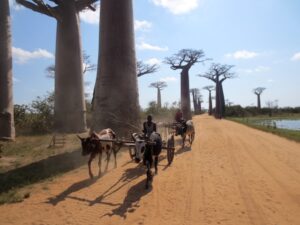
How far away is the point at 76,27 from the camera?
47.2ft

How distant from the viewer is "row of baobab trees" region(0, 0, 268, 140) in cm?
991

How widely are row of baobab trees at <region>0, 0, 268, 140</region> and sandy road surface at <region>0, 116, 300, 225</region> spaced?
8.37 feet

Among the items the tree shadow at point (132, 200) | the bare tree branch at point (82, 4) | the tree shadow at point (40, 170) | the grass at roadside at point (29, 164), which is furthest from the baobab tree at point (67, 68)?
the tree shadow at point (132, 200)

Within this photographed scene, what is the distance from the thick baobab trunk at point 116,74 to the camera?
9852 mm

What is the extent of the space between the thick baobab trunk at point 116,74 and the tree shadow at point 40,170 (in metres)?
1.49

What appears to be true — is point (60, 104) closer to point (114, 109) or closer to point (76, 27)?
point (76, 27)

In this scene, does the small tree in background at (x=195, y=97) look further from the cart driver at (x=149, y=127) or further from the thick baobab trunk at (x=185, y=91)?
the cart driver at (x=149, y=127)

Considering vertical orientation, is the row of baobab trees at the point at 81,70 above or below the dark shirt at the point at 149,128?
above

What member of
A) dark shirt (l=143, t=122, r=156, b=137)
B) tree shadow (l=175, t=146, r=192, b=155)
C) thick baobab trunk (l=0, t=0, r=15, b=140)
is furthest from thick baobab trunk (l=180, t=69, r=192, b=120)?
dark shirt (l=143, t=122, r=156, b=137)

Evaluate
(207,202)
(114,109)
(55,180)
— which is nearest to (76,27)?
(114,109)

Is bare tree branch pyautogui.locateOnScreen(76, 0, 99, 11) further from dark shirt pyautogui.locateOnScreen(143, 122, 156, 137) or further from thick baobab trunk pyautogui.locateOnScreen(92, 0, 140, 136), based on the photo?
dark shirt pyautogui.locateOnScreen(143, 122, 156, 137)

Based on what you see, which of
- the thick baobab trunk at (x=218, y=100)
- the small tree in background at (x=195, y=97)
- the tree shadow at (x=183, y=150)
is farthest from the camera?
the small tree in background at (x=195, y=97)

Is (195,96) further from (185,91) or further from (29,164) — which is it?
(29,164)

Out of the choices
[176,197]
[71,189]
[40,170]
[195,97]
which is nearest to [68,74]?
[40,170]
